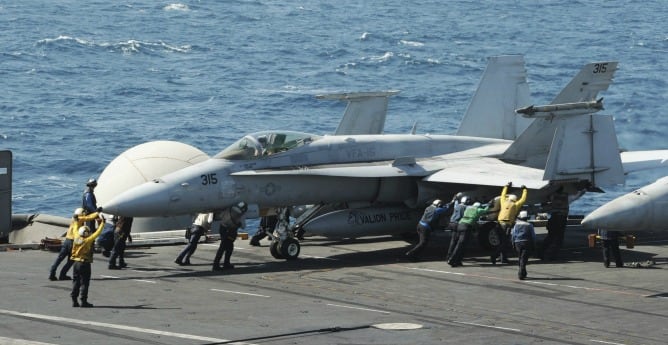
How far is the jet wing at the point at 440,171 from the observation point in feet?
84.6

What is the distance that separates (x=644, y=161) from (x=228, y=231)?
39.7ft

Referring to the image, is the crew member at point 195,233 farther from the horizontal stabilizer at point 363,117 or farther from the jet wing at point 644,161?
the jet wing at point 644,161

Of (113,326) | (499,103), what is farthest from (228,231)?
(499,103)

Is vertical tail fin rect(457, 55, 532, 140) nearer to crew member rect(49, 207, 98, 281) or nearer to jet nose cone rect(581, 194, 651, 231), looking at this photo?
jet nose cone rect(581, 194, 651, 231)

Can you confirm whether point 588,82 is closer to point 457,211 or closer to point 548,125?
point 548,125

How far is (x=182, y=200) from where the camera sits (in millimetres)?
24125

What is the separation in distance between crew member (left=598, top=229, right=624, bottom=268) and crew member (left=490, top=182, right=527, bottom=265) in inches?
68.5

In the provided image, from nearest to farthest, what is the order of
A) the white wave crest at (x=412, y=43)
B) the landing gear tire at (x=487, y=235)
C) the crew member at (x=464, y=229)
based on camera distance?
the crew member at (x=464, y=229), the landing gear tire at (x=487, y=235), the white wave crest at (x=412, y=43)

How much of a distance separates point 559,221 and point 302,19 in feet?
276

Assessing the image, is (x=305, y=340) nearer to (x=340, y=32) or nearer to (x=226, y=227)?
(x=226, y=227)

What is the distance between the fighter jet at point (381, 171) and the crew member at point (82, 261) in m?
4.43

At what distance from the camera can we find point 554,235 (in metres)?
25.8

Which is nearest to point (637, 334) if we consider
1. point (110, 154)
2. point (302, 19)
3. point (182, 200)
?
point (182, 200)

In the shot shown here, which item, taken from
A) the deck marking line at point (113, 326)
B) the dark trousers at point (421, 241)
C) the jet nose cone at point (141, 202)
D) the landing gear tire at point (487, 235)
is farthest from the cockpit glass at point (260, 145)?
the deck marking line at point (113, 326)
